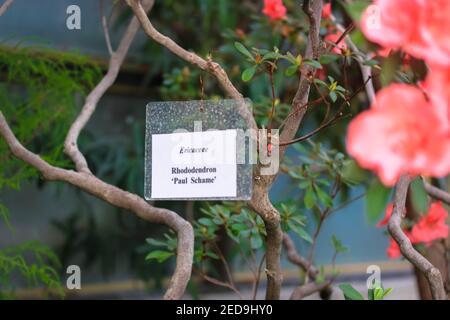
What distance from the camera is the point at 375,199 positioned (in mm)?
714

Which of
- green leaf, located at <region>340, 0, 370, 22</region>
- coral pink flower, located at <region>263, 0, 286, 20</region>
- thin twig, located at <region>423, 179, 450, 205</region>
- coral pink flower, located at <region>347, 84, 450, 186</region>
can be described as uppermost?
coral pink flower, located at <region>263, 0, 286, 20</region>

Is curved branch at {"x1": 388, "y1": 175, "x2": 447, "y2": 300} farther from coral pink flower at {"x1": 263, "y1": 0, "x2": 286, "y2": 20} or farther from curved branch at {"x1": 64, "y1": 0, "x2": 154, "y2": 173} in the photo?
coral pink flower at {"x1": 263, "y1": 0, "x2": 286, "y2": 20}

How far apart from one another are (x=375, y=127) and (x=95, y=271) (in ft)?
9.24

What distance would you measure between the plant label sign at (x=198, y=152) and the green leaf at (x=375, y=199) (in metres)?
0.35

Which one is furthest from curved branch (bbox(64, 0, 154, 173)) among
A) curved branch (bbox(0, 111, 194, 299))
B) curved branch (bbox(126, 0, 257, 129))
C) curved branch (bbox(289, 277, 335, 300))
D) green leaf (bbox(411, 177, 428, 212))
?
green leaf (bbox(411, 177, 428, 212))

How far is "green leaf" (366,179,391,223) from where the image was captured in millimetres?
710

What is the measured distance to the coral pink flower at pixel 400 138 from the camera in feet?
1.97

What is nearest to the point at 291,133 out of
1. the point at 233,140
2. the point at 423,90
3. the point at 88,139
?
the point at 233,140

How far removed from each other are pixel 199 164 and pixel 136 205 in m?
0.35

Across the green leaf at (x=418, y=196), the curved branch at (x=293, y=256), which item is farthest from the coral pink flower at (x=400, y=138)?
the curved branch at (x=293, y=256)

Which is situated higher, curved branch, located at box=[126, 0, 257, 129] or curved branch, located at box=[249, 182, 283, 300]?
curved branch, located at box=[126, 0, 257, 129]

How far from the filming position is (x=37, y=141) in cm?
259

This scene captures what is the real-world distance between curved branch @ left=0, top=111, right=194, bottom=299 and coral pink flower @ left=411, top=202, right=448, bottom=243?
0.83 m

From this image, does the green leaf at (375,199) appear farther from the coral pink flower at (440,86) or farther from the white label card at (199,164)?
the white label card at (199,164)
